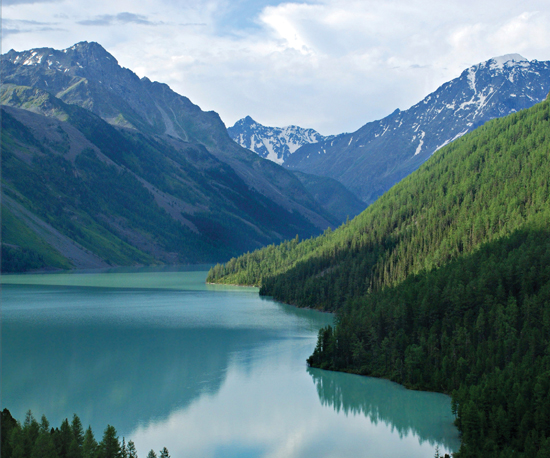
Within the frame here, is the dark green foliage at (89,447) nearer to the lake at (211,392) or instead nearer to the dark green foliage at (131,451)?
the dark green foliage at (131,451)

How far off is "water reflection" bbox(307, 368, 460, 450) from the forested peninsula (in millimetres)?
1797

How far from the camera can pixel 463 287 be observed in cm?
7862

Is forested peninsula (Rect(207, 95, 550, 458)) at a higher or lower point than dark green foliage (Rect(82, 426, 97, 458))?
higher

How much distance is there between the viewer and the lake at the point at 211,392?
50.6 m

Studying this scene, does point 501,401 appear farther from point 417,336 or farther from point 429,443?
point 417,336

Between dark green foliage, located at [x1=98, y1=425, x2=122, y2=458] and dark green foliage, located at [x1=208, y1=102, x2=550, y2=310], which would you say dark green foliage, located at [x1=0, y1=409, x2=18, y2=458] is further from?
dark green foliage, located at [x1=208, y1=102, x2=550, y2=310]

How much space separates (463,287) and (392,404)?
79.2ft

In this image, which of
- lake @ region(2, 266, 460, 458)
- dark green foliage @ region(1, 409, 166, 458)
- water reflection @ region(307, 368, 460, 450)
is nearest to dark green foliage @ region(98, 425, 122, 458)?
dark green foliage @ region(1, 409, 166, 458)

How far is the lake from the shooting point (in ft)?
166

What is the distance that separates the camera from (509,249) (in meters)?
100

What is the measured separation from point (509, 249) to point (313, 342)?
3680 cm

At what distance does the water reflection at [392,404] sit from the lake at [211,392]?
0.12 m

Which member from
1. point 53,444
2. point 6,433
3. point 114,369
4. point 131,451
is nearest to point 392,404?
point 131,451

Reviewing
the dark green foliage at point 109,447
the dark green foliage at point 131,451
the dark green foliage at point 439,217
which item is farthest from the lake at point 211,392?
the dark green foliage at point 439,217
